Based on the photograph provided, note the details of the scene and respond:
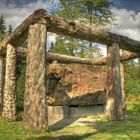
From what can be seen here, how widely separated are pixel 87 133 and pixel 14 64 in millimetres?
4711

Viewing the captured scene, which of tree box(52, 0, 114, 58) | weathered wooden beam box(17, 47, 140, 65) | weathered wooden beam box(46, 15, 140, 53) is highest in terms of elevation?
tree box(52, 0, 114, 58)

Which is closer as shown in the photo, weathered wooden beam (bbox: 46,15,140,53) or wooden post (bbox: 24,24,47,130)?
wooden post (bbox: 24,24,47,130)

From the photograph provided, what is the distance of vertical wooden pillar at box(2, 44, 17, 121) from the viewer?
12.4m

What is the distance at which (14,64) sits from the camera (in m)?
12.7

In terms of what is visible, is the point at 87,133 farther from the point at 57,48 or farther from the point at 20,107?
the point at 57,48

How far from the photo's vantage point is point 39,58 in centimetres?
935

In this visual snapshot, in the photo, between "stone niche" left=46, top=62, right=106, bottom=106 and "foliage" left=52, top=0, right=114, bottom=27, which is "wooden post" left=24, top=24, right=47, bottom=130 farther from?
"foliage" left=52, top=0, right=114, bottom=27

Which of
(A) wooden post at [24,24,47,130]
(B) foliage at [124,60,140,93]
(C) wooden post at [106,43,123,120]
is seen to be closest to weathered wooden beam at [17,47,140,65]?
(C) wooden post at [106,43,123,120]

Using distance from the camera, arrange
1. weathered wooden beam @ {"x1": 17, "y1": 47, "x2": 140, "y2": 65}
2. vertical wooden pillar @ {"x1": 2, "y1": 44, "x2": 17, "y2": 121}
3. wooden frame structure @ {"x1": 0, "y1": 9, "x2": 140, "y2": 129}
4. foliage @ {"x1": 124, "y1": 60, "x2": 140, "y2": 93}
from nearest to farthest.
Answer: wooden frame structure @ {"x1": 0, "y1": 9, "x2": 140, "y2": 129}
vertical wooden pillar @ {"x1": 2, "y1": 44, "x2": 17, "y2": 121}
weathered wooden beam @ {"x1": 17, "y1": 47, "x2": 140, "y2": 65}
foliage @ {"x1": 124, "y1": 60, "x2": 140, "y2": 93}

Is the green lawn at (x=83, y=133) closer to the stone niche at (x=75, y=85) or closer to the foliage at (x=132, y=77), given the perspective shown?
the stone niche at (x=75, y=85)

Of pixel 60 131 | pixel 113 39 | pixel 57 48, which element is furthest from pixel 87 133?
pixel 57 48

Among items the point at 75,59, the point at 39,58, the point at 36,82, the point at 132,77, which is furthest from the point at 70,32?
the point at 132,77

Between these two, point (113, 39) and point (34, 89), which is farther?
point (113, 39)

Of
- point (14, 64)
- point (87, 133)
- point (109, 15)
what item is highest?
point (109, 15)
